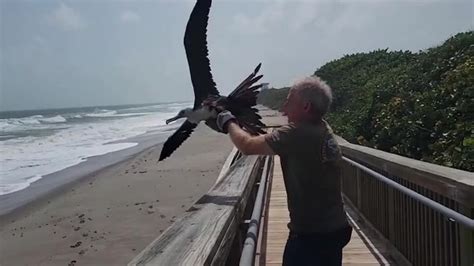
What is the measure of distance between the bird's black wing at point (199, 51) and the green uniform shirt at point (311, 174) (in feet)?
3.25

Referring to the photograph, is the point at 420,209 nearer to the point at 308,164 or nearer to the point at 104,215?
the point at 308,164

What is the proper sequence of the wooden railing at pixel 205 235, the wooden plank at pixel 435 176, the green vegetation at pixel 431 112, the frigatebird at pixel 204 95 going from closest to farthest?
the wooden railing at pixel 205 235
the frigatebird at pixel 204 95
the wooden plank at pixel 435 176
the green vegetation at pixel 431 112

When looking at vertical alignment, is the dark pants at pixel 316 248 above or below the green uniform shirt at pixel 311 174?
below

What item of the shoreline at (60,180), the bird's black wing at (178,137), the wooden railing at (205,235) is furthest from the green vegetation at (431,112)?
the shoreline at (60,180)

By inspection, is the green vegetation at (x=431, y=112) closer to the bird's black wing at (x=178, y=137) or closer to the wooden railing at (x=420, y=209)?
the wooden railing at (x=420, y=209)

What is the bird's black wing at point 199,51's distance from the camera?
3.69 m

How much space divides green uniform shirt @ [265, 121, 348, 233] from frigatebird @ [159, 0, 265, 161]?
43 cm

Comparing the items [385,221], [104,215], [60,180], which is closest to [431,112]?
[385,221]

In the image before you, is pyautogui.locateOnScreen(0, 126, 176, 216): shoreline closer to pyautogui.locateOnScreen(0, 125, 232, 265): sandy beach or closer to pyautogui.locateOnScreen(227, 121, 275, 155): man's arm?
pyautogui.locateOnScreen(0, 125, 232, 265): sandy beach

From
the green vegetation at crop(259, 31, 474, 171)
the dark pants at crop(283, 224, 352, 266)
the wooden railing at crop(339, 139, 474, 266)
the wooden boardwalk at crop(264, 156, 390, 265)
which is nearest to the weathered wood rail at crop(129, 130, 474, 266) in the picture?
the wooden railing at crop(339, 139, 474, 266)

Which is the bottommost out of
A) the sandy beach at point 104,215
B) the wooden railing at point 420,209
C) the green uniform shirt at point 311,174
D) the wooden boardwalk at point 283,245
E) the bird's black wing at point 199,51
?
the sandy beach at point 104,215

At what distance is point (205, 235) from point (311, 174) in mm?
605

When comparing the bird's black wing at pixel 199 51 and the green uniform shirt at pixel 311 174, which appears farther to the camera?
the bird's black wing at pixel 199 51

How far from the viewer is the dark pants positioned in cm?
281
